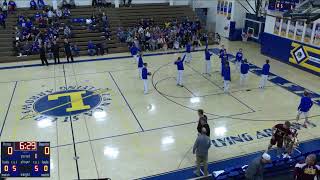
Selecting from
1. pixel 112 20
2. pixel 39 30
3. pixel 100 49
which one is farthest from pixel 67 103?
pixel 112 20

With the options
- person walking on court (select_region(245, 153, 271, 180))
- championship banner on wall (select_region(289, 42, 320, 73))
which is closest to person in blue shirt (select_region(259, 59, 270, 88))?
championship banner on wall (select_region(289, 42, 320, 73))

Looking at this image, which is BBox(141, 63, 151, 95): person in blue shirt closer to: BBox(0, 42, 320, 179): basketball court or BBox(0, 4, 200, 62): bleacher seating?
BBox(0, 42, 320, 179): basketball court

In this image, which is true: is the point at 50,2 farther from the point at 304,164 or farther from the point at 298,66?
the point at 304,164

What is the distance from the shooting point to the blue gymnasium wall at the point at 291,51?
17.2m

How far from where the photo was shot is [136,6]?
87.6 ft

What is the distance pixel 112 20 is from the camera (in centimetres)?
2452

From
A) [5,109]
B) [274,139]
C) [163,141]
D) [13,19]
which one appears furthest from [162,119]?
[13,19]

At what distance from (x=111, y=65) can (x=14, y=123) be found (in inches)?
320

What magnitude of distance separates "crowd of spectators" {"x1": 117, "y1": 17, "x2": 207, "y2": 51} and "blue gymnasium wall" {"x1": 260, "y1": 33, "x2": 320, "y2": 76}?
518cm

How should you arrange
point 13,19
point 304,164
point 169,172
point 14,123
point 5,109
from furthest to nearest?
point 13,19 < point 5,109 < point 14,123 < point 169,172 < point 304,164

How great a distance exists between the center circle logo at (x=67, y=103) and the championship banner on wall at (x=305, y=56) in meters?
11.8

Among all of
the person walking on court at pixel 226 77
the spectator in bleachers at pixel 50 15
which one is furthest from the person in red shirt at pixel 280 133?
the spectator in bleachers at pixel 50 15

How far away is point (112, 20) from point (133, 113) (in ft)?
45.3
